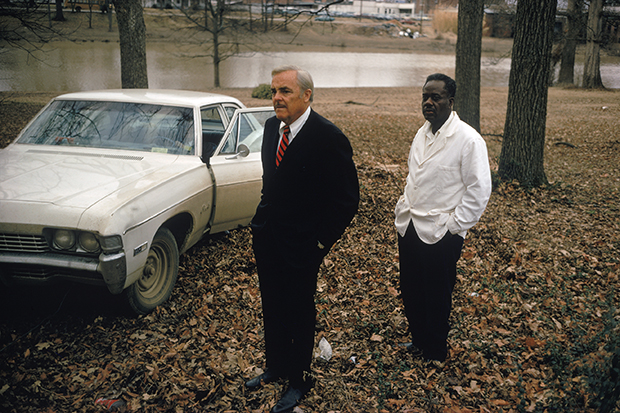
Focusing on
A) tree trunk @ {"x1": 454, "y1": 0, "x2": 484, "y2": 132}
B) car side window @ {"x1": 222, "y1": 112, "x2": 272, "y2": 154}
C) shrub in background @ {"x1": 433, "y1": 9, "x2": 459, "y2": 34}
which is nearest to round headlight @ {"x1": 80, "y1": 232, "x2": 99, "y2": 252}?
car side window @ {"x1": 222, "y1": 112, "x2": 272, "y2": 154}

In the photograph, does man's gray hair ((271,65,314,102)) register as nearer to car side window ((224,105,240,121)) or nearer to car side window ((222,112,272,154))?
car side window ((222,112,272,154))

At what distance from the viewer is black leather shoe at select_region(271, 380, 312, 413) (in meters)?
3.06

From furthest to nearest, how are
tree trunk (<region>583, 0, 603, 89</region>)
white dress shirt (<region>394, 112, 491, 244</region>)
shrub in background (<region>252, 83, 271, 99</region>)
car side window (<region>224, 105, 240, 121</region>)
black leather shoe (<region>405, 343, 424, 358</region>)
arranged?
tree trunk (<region>583, 0, 603, 89</region>)
shrub in background (<region>252, 83, 271, 99</region>)
car side window (<region>224, 105, 240, 121</region>)
black leather shoe (<region>405, 343, 424, 358</region>)
white dress shirt (<region>394, 112, 491, 244</region>)

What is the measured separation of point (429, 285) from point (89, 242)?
7.94ft

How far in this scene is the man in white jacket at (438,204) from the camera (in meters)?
3.22

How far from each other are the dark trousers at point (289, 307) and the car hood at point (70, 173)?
1.44 metres

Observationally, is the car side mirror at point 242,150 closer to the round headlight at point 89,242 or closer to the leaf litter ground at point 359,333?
the leaf litter ground at point 359,333

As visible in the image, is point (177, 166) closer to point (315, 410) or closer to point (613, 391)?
point (315, 410)

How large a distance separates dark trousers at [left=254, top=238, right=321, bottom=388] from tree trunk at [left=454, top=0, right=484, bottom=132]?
9161mm

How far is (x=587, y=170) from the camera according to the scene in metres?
9.82

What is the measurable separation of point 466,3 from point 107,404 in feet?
35.3

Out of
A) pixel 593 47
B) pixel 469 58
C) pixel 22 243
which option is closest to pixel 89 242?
pixel 22 243

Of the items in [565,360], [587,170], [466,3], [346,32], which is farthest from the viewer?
[346,32]

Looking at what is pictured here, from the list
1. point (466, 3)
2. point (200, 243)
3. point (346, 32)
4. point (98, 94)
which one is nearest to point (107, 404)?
point (200, 243)
